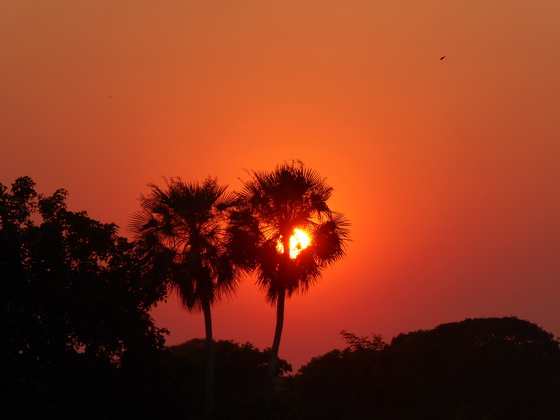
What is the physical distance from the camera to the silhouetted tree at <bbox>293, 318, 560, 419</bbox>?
57.7 m

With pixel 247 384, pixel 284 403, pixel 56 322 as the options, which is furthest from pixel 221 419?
pixel 247 384

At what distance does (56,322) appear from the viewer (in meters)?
33.0

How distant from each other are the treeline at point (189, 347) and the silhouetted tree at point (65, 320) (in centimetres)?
5

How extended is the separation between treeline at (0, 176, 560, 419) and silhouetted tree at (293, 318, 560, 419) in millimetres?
105

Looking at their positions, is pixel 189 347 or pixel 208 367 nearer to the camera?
pixel 208 367

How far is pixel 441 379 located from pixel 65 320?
115 feet

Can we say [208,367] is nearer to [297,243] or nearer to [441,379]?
[297,243]

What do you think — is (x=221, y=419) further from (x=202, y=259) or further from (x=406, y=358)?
(x=406, y=358)

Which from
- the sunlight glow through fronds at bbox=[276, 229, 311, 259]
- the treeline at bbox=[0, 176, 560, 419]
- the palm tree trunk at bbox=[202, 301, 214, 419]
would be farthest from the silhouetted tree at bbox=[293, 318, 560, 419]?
the sunlight glow through fronds at bbox=[276, 229, 311, 259]

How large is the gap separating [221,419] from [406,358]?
25.1 m

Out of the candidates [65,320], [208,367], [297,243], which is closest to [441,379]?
[297,243]

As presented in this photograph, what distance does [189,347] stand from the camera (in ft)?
245

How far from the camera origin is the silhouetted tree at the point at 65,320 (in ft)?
107

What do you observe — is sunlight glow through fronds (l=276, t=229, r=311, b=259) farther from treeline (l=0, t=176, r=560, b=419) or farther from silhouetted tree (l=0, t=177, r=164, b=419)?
silhouetted tree (l=0, t=177, r=164, b=419)
